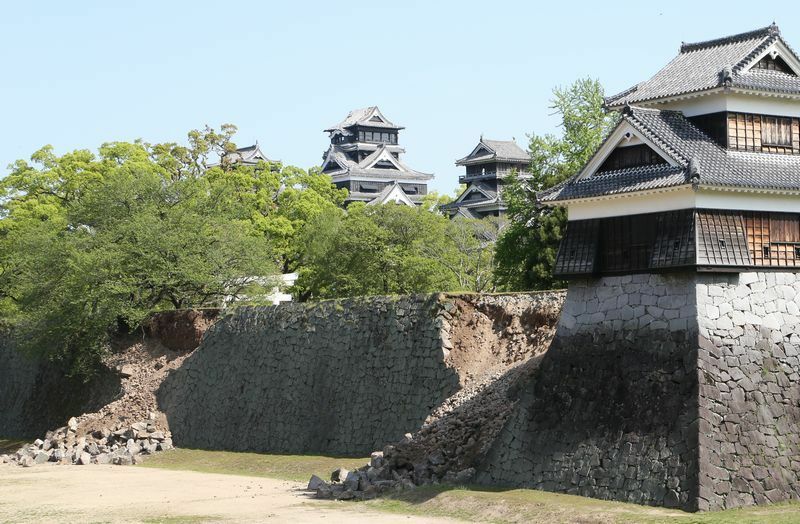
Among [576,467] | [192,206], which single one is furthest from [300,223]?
[576,467]

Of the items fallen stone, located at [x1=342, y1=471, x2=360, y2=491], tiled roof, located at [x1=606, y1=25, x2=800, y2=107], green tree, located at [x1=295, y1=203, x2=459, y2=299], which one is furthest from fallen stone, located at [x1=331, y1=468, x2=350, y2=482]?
green tree, located at [x1=295, y1=203, x2=459, y2=299]

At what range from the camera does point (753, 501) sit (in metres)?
23.4

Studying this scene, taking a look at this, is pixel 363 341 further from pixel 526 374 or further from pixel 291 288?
pixel 291 288

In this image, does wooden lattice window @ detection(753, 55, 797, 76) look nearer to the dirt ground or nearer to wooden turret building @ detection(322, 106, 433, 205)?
the dirt ground

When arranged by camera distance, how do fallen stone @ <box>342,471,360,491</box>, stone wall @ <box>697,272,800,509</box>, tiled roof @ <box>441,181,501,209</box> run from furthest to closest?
tiled roof @ <box>441,181,501,209</box>
fallen stone @ <box>342,471,360,491</box>
stone wall @ <box>697,272,800,509</box>

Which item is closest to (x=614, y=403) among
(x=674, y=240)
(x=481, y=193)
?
(x=674, y=240)

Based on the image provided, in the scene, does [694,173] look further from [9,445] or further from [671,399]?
[9,445]

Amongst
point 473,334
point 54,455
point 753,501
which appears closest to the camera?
point 753,501

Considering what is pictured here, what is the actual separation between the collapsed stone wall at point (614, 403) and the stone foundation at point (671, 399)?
0.02 meters

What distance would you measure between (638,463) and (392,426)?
9.61 m

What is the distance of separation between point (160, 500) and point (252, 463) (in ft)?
19.8

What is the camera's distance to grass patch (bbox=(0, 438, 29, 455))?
4517 cm

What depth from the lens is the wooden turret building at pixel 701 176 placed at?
974 inches

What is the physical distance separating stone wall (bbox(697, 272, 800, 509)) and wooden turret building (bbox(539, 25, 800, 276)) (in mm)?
611
